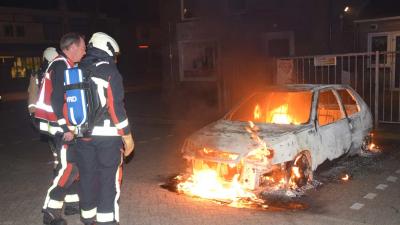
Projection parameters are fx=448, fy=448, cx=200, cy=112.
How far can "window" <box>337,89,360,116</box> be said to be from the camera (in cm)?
757

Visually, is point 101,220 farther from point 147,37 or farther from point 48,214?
point 147,37

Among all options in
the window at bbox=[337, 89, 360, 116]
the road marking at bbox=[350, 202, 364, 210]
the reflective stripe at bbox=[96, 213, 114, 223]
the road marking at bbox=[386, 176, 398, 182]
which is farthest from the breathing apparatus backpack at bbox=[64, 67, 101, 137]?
the window at bbox=[337, 89, 360, 116]

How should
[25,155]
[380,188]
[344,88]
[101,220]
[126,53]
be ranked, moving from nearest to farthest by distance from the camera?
[101,220], [380,188], [344,88], [25,155], [126,53]

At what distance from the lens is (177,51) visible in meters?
17.5

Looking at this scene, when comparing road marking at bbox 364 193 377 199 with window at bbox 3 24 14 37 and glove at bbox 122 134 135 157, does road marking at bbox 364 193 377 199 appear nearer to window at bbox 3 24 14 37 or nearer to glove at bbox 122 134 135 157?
glove at bbox 122 134 135 157

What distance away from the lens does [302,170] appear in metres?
5.93

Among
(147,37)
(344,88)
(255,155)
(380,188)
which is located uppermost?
(147,37)

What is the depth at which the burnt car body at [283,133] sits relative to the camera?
551 centimetres

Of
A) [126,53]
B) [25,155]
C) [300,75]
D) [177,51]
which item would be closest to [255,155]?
[25,155]

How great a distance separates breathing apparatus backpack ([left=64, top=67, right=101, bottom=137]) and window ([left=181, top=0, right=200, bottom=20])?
13.2m

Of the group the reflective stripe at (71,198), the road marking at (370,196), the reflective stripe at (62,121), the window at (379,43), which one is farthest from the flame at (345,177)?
the window at (379,43)

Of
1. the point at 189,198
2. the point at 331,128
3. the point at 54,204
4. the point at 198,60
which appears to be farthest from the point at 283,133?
the point at 198,60

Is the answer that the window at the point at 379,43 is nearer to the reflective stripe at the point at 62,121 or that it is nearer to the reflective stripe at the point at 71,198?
the reflective stripe at the point at 71,198

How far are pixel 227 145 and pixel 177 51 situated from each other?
12200 mm
